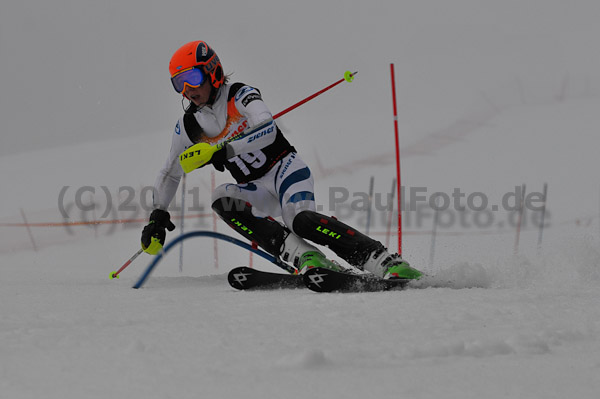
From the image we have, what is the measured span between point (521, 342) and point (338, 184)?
14.8m

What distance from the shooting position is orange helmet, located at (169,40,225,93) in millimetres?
3662

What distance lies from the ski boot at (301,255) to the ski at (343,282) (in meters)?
0.42

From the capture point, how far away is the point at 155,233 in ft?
12.7

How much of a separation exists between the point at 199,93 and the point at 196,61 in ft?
0.63

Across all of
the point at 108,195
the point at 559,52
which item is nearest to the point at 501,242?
the point at 108,195

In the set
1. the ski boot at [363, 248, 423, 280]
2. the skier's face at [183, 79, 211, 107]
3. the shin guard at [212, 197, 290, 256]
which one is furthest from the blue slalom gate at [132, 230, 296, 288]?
the skier's face at [183, 79, 211, 107]

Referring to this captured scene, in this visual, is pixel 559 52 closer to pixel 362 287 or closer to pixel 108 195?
pixel 108 195

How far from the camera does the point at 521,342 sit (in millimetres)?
1854

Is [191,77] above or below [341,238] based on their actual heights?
above

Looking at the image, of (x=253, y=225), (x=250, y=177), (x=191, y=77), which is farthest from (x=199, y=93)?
(x=253, y=225)

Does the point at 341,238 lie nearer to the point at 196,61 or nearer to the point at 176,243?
the point at 176,243

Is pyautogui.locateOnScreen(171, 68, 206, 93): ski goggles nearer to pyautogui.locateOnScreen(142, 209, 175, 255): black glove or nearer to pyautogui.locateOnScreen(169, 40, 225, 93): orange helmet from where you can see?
pyautogui.locateOnScreen(169, 40, 225, 93): orange helmet

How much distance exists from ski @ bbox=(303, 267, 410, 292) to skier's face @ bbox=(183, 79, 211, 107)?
1.37m

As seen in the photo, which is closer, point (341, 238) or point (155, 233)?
point (341, 238)
